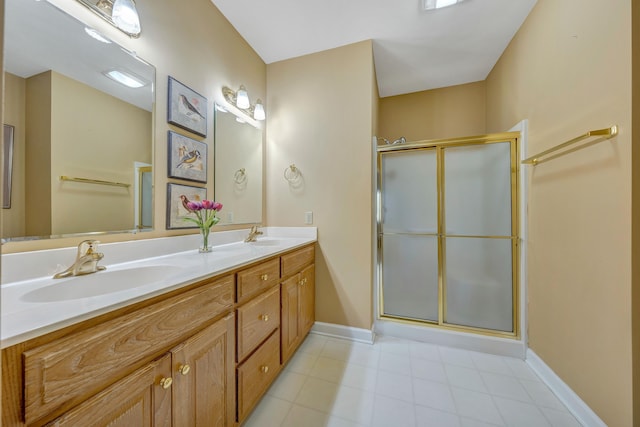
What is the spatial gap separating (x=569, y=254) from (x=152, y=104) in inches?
95.8

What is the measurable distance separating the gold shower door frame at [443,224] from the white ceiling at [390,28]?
80 centimetres

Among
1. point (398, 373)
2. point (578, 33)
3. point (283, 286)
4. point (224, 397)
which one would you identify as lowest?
point (398, 373)

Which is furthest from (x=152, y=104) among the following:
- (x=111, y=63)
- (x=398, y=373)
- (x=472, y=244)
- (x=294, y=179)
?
(x=472, y=244)

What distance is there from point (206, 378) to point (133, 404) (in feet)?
0.91

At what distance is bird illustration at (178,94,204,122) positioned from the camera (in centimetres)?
145

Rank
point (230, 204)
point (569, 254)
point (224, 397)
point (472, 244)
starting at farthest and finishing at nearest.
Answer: point (472, 244) < point (230, 204) < point (569, 254) < point (224, 397)

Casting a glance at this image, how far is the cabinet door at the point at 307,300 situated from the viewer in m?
1.85

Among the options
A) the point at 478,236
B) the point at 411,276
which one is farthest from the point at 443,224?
the point at 411,276

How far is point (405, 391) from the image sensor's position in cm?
150

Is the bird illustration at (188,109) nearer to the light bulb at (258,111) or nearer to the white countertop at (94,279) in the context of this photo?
the light bulb at (258,111)

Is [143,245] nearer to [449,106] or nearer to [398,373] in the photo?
[398,373]

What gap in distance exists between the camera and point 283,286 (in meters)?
1.56

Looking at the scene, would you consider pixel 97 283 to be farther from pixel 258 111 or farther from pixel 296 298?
pixel 258 111

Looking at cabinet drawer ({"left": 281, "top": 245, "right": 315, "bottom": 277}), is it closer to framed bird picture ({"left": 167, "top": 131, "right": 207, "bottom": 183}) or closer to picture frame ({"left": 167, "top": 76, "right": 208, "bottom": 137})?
framed bird picture ({"left": 167, "top": 131, "right": 207, "bottom": 183})
